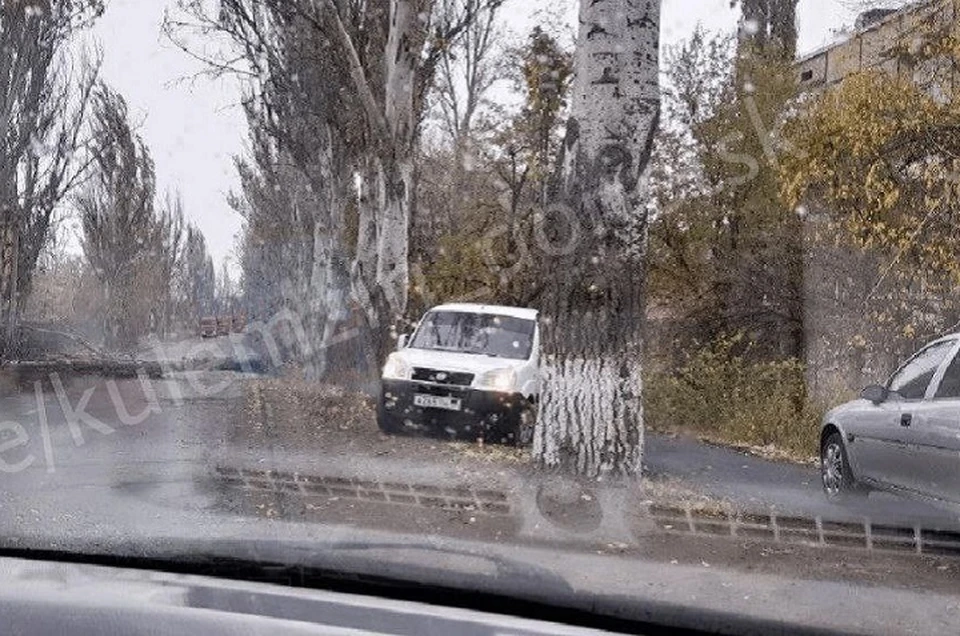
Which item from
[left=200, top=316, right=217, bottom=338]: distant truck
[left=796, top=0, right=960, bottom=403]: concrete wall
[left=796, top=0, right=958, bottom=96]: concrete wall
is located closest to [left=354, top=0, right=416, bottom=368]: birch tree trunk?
[left=796, top=0, right=960, bottom=403]: concrete wall

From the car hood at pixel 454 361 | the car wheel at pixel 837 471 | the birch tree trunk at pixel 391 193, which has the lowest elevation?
the car wheel at pixel 837 471

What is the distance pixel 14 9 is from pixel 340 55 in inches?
73.6

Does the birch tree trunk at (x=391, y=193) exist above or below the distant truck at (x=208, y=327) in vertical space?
above

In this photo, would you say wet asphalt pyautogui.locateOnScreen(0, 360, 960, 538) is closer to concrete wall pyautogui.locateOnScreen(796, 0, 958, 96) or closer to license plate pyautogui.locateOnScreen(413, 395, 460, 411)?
license plate pyautogui.locateOnScreen(413, 395, 460, 411)

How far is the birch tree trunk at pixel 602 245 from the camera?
392 centimetres

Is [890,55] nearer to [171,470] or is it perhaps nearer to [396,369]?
[396,369]

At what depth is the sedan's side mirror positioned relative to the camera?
297 centimetres

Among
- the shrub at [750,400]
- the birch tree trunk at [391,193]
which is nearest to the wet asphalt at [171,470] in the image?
the shrub at [750,400]

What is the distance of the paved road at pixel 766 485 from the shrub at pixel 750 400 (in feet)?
0.30

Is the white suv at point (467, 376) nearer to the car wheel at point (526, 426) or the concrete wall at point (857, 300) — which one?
the car wheel at point (526, 426)

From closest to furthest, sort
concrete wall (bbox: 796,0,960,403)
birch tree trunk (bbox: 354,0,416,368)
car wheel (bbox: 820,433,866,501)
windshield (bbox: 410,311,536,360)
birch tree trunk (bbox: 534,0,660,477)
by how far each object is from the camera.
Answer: car wheel (bbox: 820,433,866,501) → concrete wall (bbox: 796,0,960,403) → windshield (bbox: 410,311,536,360) → birch tree trunk (bbox: 534,0,660,477) → birch tree trunk (bbox: 354,0,416,368)

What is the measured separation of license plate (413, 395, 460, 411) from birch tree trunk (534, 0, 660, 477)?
43 centimetres

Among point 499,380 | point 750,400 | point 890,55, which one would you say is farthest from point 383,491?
point 890,55

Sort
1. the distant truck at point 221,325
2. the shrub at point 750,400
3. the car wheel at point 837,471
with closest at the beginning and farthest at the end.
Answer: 1. the car wheel at point 837,471
2. the shrub at point 750,400
3. the distant truck at point 221,325
